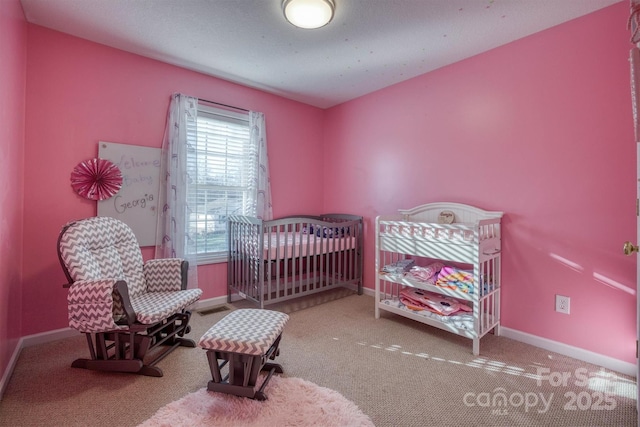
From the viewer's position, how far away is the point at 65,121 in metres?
2.29

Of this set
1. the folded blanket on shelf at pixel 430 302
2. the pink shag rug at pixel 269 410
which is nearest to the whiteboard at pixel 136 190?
the pink shag rug at pixel 269 410

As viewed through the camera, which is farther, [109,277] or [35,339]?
[35,339]

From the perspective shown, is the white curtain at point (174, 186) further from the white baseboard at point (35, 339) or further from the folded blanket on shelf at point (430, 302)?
the folded blanket on shelf at point (430, 302)

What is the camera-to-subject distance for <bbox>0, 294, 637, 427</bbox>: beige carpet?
1471 mm

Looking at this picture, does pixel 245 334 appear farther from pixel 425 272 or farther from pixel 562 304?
pixel 562 304

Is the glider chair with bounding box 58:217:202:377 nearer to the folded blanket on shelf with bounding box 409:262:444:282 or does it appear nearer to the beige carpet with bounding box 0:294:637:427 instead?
the beige carpet with bounding box 0:294:637:427

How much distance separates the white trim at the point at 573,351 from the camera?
1852 millimetres

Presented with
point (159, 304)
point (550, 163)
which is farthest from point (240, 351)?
point (550, 163)

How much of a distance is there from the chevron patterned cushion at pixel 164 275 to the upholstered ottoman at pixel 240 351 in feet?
2.53

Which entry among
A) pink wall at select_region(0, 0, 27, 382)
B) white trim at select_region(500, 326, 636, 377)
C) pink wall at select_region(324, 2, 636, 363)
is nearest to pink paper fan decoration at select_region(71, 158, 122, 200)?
pink wall at select_region(0, 0, 27, 382)

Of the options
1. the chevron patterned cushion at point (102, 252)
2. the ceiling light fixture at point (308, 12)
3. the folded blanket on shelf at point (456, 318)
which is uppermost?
the ceiling light fixture at point (308, 12)

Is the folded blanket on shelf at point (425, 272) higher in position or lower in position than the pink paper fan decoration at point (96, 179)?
lower

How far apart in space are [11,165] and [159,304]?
4.03 feet

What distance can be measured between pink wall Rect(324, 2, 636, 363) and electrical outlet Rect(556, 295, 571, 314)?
0.13 ft
